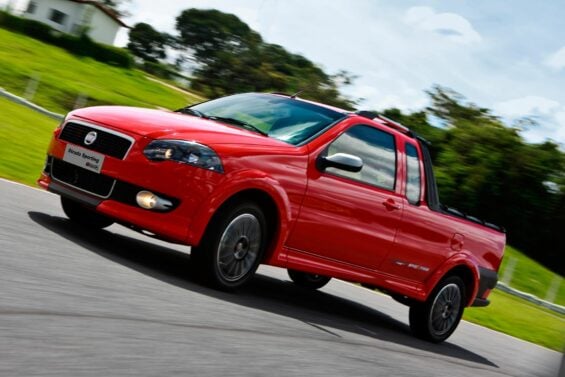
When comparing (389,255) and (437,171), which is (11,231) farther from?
(437,171)

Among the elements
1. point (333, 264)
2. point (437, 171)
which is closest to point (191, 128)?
point (333, 264)

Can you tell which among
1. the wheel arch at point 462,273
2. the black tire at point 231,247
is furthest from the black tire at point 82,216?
the wheel arch at point 462,273

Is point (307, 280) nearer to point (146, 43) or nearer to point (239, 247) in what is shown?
point (239, 247)

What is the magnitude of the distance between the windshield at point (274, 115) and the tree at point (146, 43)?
104 meters

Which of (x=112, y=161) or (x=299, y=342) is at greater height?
(x=112, y=161)

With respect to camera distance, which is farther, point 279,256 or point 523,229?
point 523,229

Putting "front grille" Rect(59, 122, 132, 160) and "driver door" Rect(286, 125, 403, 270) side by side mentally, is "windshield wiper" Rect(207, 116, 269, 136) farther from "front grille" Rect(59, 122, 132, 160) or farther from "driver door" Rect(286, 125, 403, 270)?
"front grille" Rect(59, 122, 132, 160)

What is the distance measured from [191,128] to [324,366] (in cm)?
233

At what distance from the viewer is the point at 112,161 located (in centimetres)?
759

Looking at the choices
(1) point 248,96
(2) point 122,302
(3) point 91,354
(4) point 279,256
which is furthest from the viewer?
(1) point 248,96

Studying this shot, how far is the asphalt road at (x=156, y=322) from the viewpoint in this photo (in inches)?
191

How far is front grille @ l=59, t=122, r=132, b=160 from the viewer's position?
7.58m

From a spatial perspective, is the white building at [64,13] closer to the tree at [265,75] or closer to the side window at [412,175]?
the tree at [265,75]

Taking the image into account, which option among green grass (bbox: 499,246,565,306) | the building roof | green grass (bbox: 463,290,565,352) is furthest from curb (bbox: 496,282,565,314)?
the building roof
